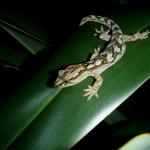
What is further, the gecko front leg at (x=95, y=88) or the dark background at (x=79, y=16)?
the dark background at (x=79, y=16)

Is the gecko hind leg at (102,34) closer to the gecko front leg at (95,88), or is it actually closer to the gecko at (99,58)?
the gecko at (99,58)

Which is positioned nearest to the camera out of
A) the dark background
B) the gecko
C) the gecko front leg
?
the gecko front leg

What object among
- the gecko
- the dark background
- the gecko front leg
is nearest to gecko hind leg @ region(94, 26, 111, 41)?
the gecko

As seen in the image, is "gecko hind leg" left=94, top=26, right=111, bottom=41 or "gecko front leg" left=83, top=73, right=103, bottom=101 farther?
"gecko hind leg" left=94, top=26, right=111, bottom=41

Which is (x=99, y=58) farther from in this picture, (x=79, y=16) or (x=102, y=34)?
(x=79, y=16)

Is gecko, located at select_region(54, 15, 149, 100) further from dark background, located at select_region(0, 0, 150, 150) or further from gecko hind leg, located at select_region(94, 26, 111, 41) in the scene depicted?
dark background, located at select_region(0, 0, 150, 150)

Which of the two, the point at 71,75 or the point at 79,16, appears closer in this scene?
the point at 71,75

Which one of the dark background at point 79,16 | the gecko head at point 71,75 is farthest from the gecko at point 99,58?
the dark background at point 79,16

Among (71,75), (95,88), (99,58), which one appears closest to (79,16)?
(99,58)
